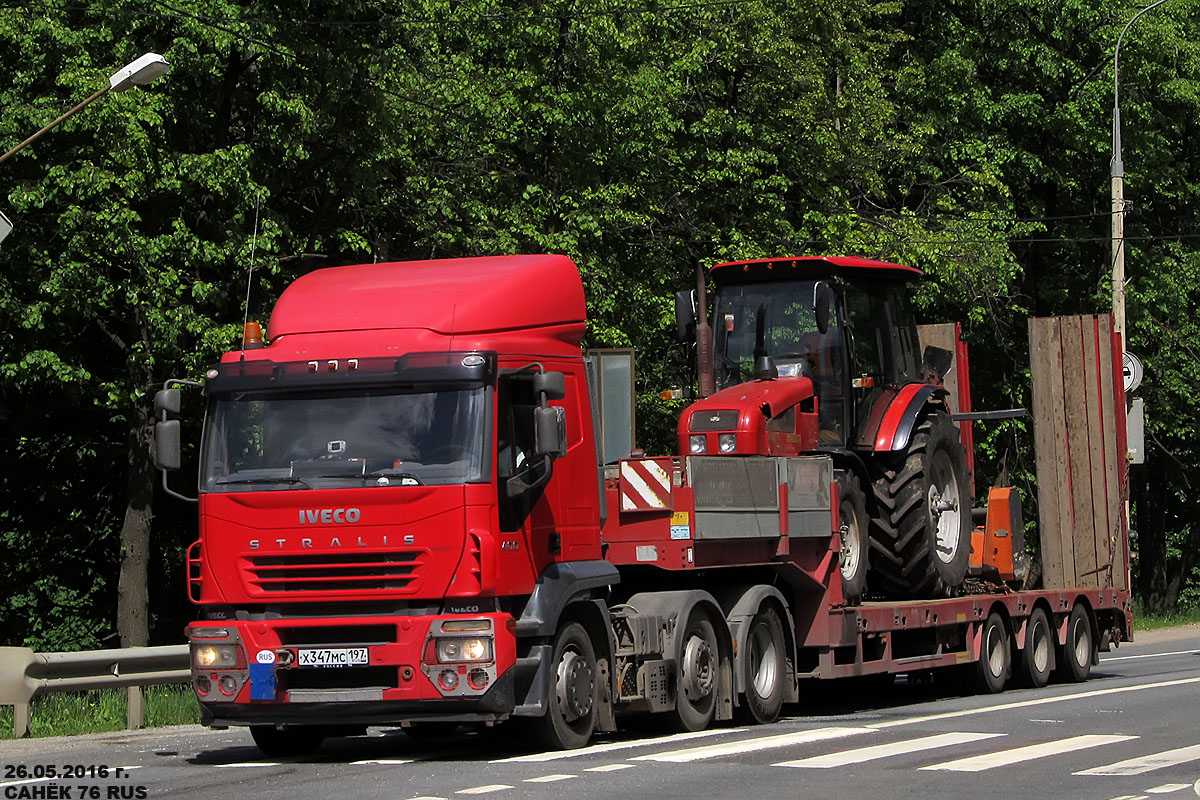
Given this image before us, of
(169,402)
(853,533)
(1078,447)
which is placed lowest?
(853,533)

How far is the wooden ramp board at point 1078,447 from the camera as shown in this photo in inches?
805

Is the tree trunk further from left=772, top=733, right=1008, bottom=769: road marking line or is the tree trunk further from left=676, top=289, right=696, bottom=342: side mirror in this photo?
left=772, top=733, right=1008, bottom=769: road marking line

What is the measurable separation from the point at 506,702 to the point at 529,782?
4.35ft

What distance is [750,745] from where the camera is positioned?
12.3 m

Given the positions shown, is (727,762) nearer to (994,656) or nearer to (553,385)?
(553,385)

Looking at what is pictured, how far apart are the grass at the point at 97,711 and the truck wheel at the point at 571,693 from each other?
16.1 feet

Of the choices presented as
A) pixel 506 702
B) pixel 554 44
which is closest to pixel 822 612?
pixel 506 702

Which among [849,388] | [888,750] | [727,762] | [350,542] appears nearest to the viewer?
[727,762]

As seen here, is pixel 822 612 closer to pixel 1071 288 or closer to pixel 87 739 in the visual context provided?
pixel 87 739

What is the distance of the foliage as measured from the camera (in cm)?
2339

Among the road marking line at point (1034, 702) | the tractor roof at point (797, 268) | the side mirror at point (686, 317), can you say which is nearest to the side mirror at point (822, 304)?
the tractor roof at point (797, 268)

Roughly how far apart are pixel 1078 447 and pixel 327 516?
1156 centimetres

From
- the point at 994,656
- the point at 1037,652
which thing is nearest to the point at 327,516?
the point at 994,656

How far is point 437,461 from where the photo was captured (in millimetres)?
11664
